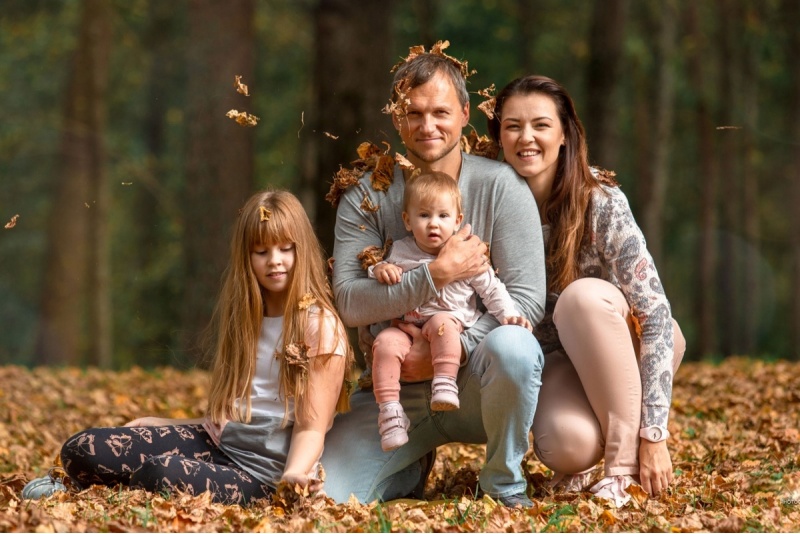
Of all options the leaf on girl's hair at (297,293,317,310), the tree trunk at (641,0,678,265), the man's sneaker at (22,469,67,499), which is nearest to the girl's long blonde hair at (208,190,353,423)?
the leaf on girl's hair at (297,293,317,310)

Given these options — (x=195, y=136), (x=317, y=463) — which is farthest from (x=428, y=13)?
(x=317, y=463)

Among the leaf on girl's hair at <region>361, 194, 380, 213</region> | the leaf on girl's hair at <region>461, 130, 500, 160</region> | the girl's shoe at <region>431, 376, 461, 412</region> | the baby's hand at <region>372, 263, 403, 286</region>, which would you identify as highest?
the leaf on girl's hair at <region>461, 130, 500, 160</region>

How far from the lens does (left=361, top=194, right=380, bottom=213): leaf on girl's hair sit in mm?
4309

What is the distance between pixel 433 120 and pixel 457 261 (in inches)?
25.3

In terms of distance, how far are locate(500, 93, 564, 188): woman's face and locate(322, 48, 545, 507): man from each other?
0.28ft

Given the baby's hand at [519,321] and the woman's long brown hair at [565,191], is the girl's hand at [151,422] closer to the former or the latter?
the baby's hand at [519,321]

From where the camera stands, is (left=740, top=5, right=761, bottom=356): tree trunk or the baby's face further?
(left=740, top=5, right=761, bottom=356): tree trunk

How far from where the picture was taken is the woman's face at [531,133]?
4277mm

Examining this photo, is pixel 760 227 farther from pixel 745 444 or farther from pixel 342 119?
pixel 745 444

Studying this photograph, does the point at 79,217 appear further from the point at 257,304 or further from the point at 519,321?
the point at 519,321

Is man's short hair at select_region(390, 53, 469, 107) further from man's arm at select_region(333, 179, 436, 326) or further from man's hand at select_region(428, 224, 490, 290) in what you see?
man's hand at select_region(428, 224, 490, 290)

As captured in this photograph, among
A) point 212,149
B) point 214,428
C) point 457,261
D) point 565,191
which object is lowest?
point 214,428

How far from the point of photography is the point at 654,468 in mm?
4043

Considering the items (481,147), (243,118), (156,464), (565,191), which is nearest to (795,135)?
(481,147)
